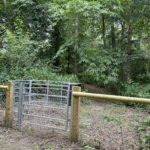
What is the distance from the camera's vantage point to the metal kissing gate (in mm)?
6098

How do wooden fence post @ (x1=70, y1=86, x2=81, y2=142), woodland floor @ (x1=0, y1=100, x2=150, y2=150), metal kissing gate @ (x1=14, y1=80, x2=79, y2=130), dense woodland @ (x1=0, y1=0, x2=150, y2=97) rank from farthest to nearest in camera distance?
dense woodland @ (x1=0, y1=0, x2=150, y2=97) < metal kissing gate @ (x1=14, y1=80, x2=79, y2=130) < wooden fence post @ (x1=70, y1=86, x2=81, y2=142) < woodland floor @ (x1=0, y1=100, x2=150, y2=150)

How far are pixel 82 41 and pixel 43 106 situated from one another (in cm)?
643

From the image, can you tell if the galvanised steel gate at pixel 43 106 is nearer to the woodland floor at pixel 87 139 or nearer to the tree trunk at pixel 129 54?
the woodland floor at pixel 87 139

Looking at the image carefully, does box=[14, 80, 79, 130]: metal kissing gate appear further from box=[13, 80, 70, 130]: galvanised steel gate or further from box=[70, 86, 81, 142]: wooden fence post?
box=[70, 86, 81, 142]: wooden fence post

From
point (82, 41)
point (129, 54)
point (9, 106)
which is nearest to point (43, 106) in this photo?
point (9, 106)

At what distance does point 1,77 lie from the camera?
10.2m

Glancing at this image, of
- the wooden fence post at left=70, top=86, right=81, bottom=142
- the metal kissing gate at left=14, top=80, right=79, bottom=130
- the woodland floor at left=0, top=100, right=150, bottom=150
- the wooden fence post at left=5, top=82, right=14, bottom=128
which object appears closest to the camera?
the woodland floor at left=0, top=100, right=150, bottom=150

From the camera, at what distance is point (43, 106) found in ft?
20.4

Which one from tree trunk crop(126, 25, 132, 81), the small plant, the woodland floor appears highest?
tree trunk crop(126, 25, 132, 81)

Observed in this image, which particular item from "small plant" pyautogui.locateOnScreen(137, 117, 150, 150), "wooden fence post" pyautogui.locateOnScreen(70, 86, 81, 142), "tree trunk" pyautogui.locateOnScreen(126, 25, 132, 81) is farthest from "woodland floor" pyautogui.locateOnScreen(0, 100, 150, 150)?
"tree trunk" pyautogui.locateOnScreen(126, 25, 132, 81)

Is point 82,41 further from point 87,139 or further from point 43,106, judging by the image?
point 87,139

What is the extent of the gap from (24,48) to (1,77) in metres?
1.36

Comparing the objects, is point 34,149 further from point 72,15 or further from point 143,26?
point 143,26

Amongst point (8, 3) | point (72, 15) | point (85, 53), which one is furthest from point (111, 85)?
point (8, 3)
